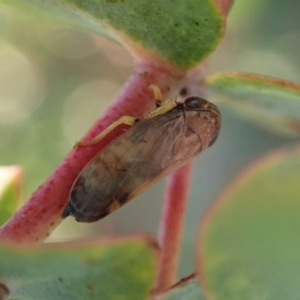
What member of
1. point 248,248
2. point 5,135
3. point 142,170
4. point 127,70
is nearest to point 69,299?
point 248,248

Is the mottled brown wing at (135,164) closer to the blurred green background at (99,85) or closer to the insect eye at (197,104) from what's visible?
the insect eye at (197,104)

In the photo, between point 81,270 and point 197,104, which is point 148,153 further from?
point 81,270

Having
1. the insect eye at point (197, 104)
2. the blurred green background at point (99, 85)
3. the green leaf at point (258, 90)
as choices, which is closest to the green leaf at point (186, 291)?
the green leaf at point (258, 90)

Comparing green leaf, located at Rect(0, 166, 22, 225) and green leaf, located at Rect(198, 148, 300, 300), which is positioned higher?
green leaf, located at Rect(198, 148, 300, 300)

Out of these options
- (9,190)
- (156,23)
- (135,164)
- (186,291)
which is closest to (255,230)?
(186,291)

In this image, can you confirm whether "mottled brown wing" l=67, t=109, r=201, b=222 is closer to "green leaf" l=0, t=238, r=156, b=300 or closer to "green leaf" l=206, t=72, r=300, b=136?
"green leaf" l=206, t=72, r=300, b=136

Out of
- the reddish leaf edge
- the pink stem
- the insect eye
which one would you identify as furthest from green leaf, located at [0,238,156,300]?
the insect eye
